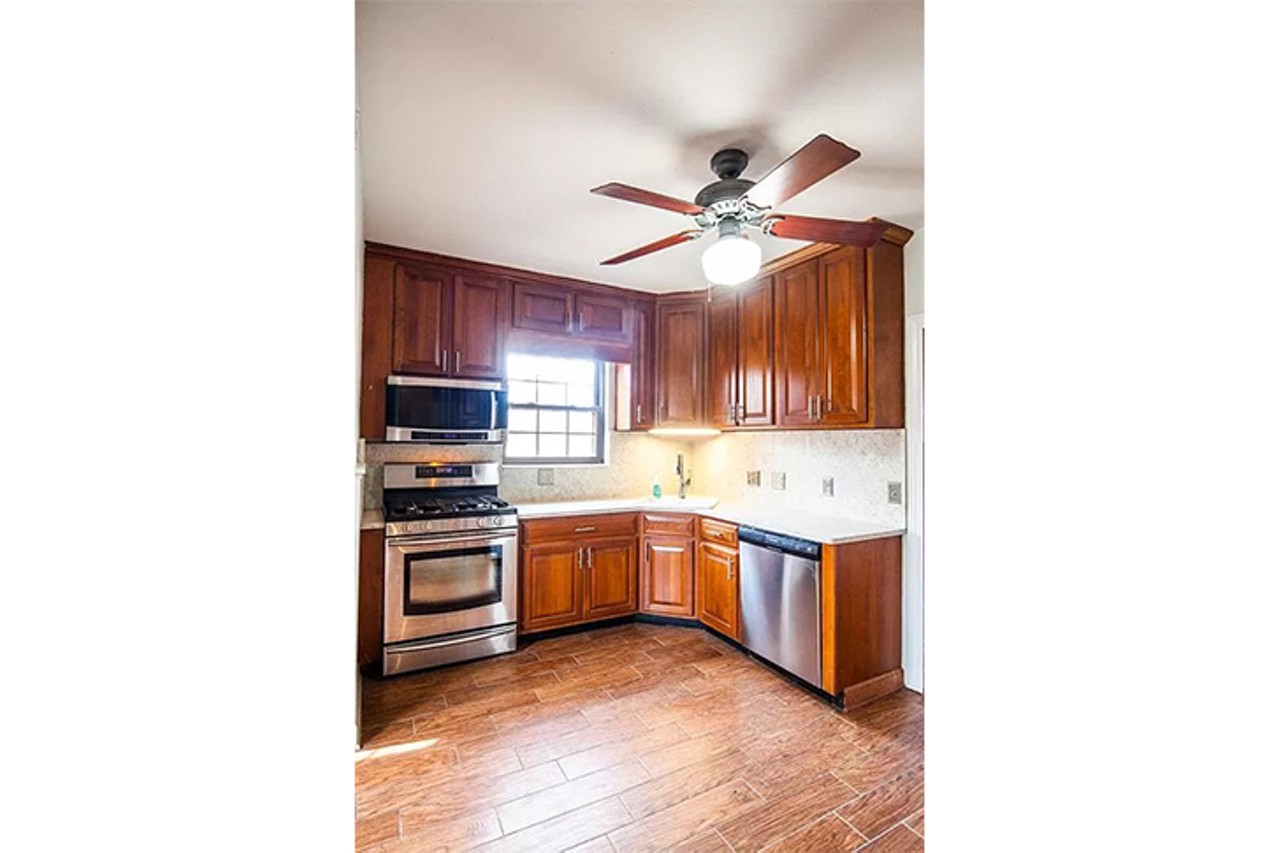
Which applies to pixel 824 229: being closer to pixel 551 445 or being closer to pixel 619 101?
pixel 619 101

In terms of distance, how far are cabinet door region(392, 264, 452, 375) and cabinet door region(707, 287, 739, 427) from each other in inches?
73.3

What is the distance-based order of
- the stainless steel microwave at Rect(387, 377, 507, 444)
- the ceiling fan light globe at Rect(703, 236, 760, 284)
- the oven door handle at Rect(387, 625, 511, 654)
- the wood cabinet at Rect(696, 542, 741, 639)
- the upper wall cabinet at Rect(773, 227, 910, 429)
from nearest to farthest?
the ceiling fan light globe at Rect(703, 236, 760, 284) → the upper wall cabinet at Rect(773, 227, 910, 429) → the oven door handle at Rect(387, 625, 511, 654) → the stainless steel microwave at Rect(387, 377, 507, 444) → the wood cabinet at Rect(696, 542, 741, 639)

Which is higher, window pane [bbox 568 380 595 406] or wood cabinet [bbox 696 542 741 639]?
window pane [bbox 568 380 595 406]

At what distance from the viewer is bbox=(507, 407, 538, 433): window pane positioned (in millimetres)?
3746

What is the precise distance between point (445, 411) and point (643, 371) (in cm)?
152

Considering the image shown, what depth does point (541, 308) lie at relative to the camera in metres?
3.48

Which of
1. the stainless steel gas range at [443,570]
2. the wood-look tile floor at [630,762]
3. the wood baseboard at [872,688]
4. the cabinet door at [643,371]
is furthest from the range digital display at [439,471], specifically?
the wood baseboard at [872,688]

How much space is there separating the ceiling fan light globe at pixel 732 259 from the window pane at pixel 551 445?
2290mm

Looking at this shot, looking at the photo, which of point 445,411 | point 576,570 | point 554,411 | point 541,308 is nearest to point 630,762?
point 576,570

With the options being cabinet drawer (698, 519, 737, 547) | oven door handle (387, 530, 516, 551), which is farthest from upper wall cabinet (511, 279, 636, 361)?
cabinet drawer (698, 519, 737, 547)

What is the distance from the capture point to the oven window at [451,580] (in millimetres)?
2834

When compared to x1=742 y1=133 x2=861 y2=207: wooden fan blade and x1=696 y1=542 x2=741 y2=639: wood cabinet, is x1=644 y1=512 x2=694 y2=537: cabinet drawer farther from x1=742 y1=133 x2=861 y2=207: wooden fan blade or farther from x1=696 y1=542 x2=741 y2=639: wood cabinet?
x1=742 y1=133 x2=861 y2=207: wooden fan blade
